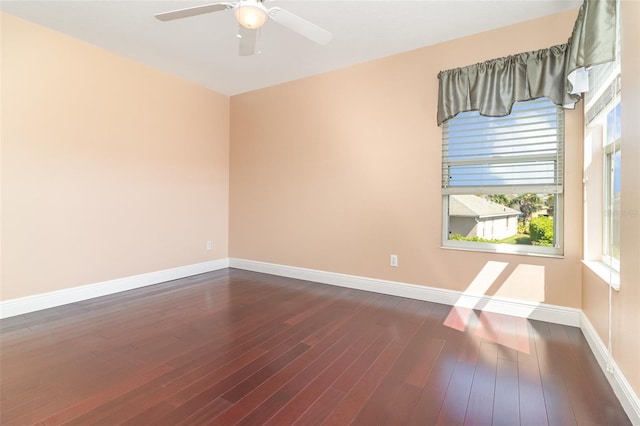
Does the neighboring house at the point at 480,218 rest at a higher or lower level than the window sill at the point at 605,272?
higher

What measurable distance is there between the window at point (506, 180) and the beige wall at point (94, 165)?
3.44 m

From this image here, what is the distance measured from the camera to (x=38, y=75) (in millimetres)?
2951

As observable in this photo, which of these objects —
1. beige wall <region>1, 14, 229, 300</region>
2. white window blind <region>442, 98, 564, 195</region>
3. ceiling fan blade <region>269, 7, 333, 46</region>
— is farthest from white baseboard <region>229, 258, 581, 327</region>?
ceiling fan blade <region>269, 7, 333, 46</region>

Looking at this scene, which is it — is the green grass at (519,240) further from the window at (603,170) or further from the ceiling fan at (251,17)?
the ceiling fan at (251,17)

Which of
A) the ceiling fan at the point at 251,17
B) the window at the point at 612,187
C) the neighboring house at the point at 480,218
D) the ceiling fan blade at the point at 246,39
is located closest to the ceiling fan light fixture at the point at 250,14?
the ceiling fan at the point at 251,17

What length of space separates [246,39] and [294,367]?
237 centimetres

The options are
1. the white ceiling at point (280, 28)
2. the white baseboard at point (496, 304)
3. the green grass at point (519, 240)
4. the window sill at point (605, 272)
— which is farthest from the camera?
the green grass at point (519, 240)

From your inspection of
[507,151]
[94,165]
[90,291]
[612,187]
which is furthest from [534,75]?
[90,291]

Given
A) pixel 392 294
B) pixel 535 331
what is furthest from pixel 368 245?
pixel 535 331

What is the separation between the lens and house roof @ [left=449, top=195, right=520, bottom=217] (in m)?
3.03

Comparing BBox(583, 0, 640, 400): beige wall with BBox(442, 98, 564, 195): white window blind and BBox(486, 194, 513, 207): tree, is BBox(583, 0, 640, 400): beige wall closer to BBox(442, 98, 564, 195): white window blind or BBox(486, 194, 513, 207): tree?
BBox(442, 98, 564, 195): white window blind

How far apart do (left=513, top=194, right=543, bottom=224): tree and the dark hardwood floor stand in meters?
0.99

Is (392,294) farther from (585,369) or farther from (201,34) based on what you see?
(201,34)

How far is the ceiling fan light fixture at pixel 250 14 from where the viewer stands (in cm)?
192
